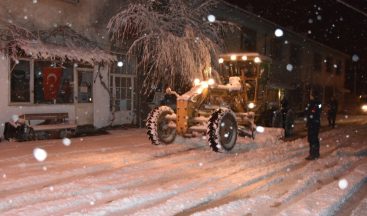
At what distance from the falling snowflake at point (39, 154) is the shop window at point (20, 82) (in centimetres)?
340

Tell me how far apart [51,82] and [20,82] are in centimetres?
121

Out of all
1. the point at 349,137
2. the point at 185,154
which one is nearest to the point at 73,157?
the point at 185,154

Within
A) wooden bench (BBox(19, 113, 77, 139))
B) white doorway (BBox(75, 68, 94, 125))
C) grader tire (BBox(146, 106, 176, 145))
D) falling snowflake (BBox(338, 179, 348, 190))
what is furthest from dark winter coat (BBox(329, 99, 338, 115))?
falling snowflake (BBox(338, 179, 348, 190))

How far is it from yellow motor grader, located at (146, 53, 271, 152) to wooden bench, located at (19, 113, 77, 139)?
397cm

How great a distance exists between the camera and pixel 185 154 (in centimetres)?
1083

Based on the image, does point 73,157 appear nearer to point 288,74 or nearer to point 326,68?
point 288,74

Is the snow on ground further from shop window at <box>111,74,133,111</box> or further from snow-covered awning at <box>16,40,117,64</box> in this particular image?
shop window at <box>111,74,133,111</box>

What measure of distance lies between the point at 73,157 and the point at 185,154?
9.13 ft

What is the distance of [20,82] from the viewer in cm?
1420

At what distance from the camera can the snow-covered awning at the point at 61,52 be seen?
12805 mm

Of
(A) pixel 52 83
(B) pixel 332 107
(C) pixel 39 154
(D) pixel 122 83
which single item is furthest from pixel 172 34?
(B) pixel 332 107

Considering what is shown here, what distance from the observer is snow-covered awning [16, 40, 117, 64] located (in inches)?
504

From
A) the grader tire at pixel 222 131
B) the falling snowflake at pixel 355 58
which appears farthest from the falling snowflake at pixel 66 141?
the falling snowflake at pixel 355 58

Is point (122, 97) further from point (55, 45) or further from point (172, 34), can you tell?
point (55, 45)
